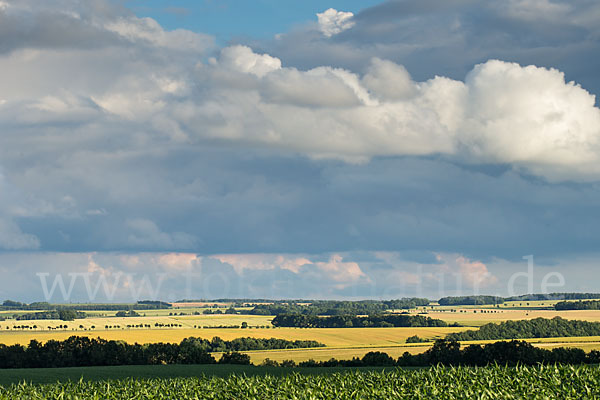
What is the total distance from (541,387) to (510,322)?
6626 inches

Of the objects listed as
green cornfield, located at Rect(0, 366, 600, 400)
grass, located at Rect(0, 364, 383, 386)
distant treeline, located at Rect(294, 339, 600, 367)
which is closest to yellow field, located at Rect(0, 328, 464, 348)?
distant treeline, located at Rect(294, 339, 600, 367)

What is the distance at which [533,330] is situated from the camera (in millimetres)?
175625

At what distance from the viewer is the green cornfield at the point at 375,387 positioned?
1003 inches

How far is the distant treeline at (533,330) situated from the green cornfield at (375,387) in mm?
137713

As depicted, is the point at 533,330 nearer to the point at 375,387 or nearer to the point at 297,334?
the point at 297,334

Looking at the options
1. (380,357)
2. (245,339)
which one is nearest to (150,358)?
(380,357)

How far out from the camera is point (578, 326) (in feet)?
576

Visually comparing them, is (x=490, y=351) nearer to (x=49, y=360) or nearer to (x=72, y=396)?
(x=49, y=360)

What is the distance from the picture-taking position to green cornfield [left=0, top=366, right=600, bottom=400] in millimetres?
25469

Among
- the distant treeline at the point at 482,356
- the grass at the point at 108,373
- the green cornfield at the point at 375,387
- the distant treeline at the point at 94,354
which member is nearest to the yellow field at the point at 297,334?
the distant treeline at the point at 94,354

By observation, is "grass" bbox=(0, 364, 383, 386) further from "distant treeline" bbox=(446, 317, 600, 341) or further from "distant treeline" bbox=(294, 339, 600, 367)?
"distant treeline" bbox=(446, 317, 600, 341)

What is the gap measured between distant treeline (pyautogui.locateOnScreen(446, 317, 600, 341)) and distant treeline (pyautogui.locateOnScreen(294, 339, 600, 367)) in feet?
230

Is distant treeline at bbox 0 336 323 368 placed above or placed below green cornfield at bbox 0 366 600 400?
below

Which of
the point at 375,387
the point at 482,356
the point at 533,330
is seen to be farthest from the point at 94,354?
the point at 533,330
